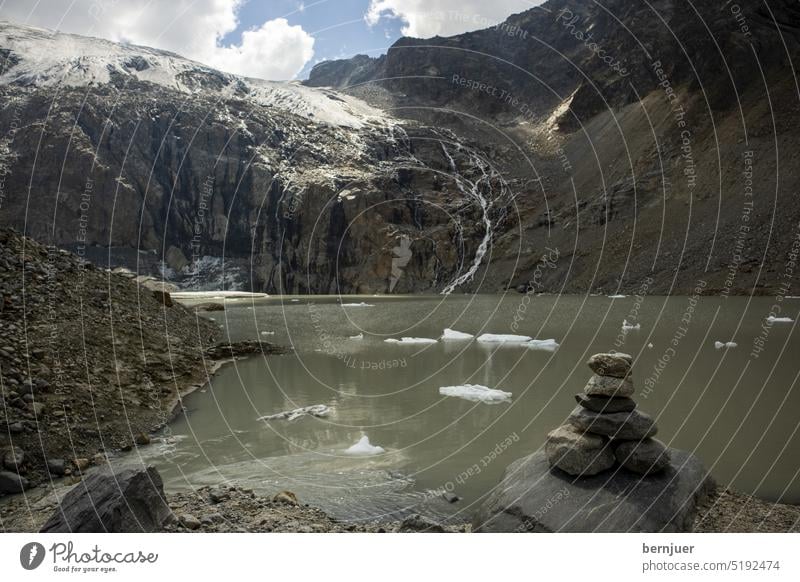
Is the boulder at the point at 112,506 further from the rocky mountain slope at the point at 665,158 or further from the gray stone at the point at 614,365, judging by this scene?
the rocky mountain slope at the point at 665,158

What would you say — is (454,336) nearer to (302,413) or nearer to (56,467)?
(302,413)

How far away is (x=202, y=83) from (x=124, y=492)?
123628 millimetres

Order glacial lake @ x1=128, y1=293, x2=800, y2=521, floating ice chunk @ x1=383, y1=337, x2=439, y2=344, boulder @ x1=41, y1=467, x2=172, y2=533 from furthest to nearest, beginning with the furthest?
floating ice chunk @ x1=383, y1=337, x2=439, y2=344 → glacial lake @ x1=128, y1=293, x2=800, y2=521 → boulder @ x1=41, y1=467, x2=172, y2=533

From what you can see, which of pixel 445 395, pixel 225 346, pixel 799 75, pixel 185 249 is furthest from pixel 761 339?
pixel 185 249

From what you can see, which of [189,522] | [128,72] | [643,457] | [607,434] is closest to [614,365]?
[607,434]

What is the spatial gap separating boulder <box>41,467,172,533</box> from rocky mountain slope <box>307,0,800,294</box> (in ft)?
98.3

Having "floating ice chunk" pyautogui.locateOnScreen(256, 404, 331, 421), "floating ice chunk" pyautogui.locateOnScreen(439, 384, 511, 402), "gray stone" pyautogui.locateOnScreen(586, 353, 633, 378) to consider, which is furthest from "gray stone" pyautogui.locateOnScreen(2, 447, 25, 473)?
"floating ice chunk" pyautogui.locateOnScreen(439, 384, 511, 402)

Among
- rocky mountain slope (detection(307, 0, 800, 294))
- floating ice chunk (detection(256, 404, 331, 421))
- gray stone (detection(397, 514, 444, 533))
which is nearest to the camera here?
gray stone (detection(397, 514, 444, 533))

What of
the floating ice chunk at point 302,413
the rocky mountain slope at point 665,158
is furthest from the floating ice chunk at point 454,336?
the rocky mountain slope at point 665,158

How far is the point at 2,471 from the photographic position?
22.1 ft

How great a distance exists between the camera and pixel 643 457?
5.79 metres

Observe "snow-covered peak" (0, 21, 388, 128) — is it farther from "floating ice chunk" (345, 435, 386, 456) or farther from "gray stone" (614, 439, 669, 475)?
"gray stone" (614, 439, 669, 475)

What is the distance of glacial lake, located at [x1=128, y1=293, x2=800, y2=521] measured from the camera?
7180mm

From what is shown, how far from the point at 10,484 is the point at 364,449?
4806mm
